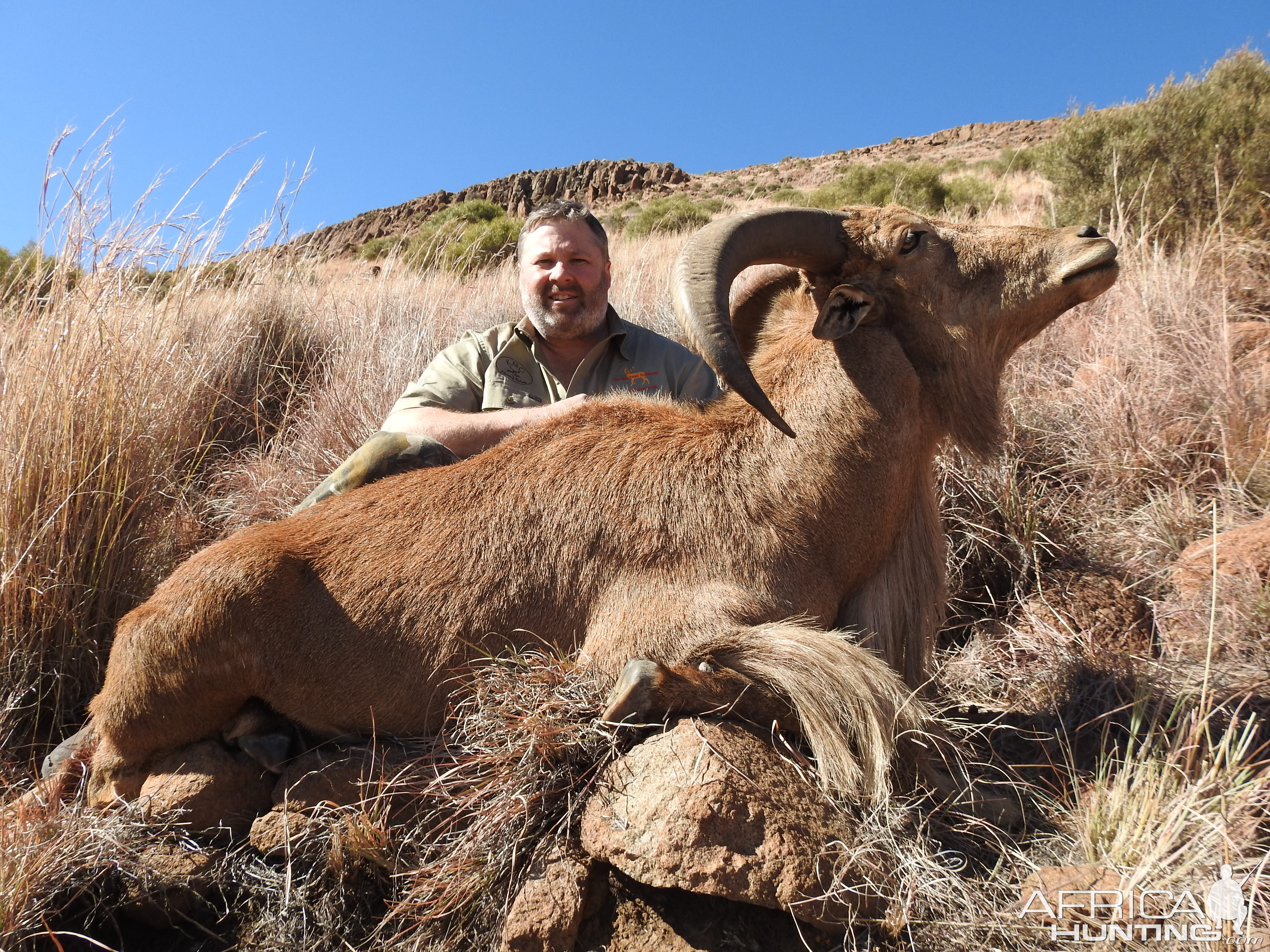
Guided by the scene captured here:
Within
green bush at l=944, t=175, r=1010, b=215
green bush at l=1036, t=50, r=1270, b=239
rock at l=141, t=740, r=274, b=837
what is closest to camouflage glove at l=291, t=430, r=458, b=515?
rock at l=141, t=740, r=274, b=837

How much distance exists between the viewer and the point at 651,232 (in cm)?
1852

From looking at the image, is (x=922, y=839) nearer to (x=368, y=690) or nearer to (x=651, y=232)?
Result: (x=368, y=690)

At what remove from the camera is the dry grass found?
265cm

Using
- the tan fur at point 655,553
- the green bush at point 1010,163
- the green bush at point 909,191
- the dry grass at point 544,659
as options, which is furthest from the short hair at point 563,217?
the green bush at point 1010,163

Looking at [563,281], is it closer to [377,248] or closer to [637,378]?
[637,378]

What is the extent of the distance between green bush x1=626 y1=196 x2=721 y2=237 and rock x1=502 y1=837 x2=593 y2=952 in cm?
1618

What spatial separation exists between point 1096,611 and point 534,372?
3.75 m

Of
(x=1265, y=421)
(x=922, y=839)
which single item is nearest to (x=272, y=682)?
(x=922, y=839)

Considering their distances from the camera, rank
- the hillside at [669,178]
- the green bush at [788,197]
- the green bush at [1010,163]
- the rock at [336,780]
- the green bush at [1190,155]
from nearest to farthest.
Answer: the rock at [336,780]
the green bush at [1190,155]
the green bush at [1010,163]
the green bush at [788,197]
the hillside at [669,178]

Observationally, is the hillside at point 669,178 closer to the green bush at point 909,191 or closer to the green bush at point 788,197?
the green bush at point 788,197

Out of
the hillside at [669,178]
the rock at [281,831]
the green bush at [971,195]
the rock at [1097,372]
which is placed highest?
the hillside at [669,178]

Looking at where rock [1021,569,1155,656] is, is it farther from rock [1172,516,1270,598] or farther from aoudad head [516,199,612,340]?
aoudad head [516,199,612,340]

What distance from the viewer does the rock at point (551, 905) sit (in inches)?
97.0

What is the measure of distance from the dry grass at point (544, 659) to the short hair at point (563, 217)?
7.55 ft
